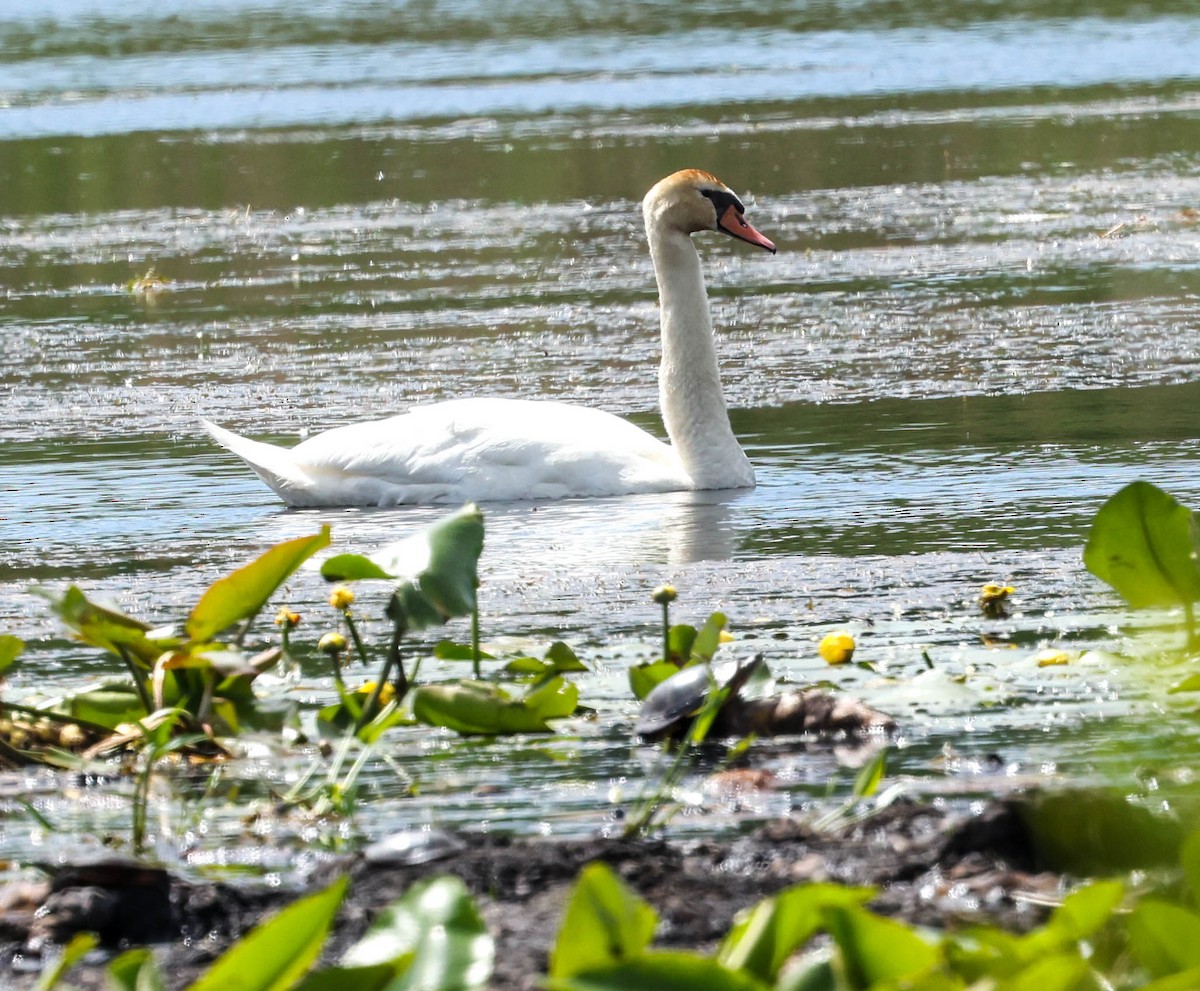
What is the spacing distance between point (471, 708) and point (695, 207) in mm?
4394

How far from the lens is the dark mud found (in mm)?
3396

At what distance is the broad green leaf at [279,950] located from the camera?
2.75 m

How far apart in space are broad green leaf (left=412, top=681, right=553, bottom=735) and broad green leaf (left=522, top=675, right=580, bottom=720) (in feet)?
0.05

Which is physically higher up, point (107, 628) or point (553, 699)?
point (107, 628)

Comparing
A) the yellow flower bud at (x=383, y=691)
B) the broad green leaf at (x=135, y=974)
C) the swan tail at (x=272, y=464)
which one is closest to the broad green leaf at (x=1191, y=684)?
the yellow flower bud at (x=383, y=691)

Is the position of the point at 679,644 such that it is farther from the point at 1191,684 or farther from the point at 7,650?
the point at 7,650

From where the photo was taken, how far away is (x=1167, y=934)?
2.75 metres

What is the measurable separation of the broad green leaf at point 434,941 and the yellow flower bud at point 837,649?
2128mm

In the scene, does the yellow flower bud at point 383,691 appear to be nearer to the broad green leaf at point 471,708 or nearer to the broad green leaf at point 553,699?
the broad green leaf at point 471,708

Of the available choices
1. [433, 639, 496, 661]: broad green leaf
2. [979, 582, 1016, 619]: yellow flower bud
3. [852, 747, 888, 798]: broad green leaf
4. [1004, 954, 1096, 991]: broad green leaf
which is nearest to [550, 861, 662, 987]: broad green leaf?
[1004, 954, 1096, 991]: broad green leaf

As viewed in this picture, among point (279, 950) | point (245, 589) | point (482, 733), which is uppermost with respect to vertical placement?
point (245, 589)

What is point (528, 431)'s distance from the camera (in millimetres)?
7922

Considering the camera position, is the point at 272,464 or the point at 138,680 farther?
the point at 272,464

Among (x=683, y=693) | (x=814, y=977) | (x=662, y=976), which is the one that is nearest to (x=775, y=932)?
(x=814, y=977)
